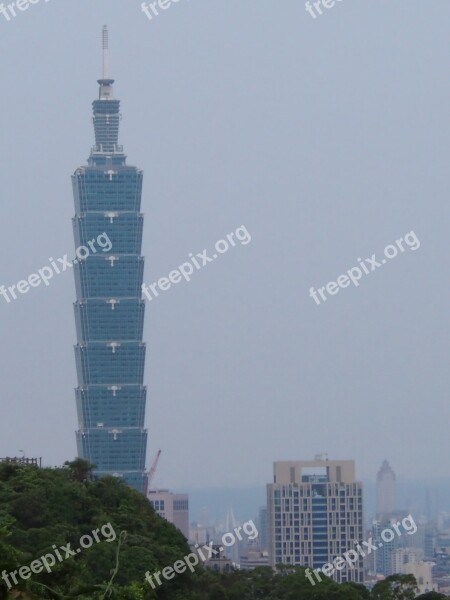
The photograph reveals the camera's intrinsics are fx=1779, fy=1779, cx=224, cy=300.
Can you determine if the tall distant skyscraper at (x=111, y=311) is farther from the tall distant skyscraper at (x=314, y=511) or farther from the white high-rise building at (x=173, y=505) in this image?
the tall distant skyscraper at (x=314, y=511)

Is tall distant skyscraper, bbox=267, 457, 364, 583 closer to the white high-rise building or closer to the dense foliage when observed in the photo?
the white high-rise building

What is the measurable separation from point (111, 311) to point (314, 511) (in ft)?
85.3

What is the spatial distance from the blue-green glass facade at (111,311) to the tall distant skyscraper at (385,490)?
22887 mm

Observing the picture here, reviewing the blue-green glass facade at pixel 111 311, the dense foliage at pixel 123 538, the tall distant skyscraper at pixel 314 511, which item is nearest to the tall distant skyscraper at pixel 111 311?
the blue-green glass facade at pixel 111 311

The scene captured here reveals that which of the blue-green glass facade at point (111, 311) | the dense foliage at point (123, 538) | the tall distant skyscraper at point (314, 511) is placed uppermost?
the blue-green glass facade at point (111, 311)

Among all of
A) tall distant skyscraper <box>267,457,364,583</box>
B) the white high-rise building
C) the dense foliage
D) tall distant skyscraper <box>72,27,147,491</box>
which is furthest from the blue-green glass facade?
the dense foliage

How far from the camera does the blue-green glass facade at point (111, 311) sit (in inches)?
5915

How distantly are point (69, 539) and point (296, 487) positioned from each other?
108 m

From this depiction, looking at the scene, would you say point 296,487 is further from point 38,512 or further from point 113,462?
point 38,512

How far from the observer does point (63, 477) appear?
36094 mm

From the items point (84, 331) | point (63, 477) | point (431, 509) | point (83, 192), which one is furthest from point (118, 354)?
point (63, 477)

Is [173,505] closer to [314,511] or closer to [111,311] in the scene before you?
[111,311]

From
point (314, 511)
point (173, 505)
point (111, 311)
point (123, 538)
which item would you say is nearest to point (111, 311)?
point (111, 311)

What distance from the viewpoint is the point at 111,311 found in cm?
15025
